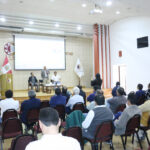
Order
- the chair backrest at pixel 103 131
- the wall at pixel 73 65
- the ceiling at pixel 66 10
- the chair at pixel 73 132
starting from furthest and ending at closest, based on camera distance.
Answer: the wall at pixel 73 65 < the ceiling at pixel 66 10 < the chair backrest at pixel 103 131 < the chair at pixel 73 132

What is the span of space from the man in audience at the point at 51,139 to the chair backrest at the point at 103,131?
1.36 m

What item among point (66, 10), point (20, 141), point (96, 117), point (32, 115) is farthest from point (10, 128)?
point (66, 10)

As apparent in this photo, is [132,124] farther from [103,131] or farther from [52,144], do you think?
[52,144]

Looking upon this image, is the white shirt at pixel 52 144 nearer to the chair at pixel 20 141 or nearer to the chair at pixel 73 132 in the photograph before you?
the chair at pixel 20 141

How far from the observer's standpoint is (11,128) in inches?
117

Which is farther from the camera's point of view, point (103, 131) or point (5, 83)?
point (5, 83)

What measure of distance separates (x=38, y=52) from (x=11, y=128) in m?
8.57

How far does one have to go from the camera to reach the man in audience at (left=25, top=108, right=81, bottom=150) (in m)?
1.21

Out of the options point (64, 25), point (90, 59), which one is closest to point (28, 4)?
point (64, 25)

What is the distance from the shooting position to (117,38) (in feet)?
35.8

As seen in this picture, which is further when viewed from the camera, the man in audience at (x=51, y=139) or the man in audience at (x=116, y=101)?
the man in audience at (x=116, y=101)

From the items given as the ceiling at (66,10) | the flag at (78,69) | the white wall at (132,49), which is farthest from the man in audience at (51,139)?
the flag at (78,69)

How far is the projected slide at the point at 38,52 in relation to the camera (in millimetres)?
10609

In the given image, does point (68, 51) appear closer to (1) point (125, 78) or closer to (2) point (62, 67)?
(2) point (62, 67)
